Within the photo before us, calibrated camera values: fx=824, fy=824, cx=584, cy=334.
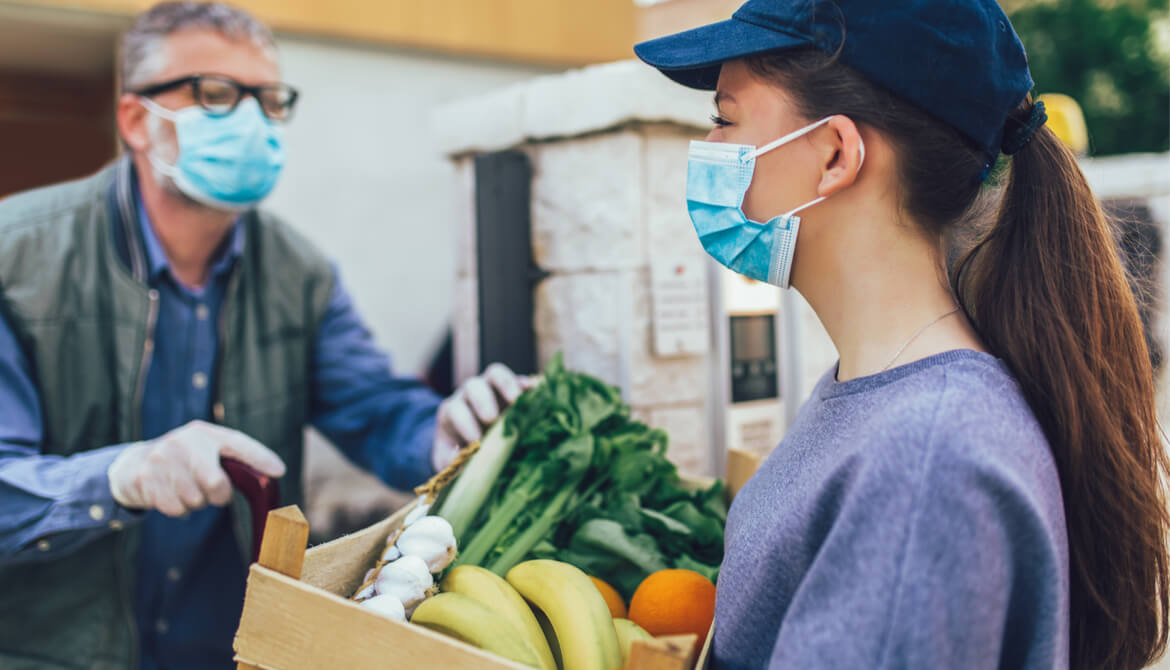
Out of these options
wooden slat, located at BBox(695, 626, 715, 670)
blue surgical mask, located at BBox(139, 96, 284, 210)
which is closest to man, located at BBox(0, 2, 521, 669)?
blue surgical mask, located at BBox(139, 96, 284, 210)

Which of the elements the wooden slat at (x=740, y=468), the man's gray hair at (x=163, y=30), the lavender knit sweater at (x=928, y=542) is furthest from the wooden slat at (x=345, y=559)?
the man's gray hair at (x=163, y=30)

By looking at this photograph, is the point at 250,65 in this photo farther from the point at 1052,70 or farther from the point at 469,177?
the point at 1052,70

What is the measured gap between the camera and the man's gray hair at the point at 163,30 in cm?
250

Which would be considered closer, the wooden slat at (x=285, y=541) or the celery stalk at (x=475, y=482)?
the wooden slat at (x=285, y=541)

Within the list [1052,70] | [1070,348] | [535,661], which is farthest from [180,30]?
[1052,70]

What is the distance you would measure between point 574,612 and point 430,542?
0.28 meters

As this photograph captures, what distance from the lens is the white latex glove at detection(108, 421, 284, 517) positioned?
1.71 meters

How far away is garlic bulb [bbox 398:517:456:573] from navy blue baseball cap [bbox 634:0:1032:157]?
3.11ft

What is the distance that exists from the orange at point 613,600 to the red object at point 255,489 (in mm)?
698

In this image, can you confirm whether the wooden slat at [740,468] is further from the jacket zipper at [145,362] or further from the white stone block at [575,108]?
the jacket zipper at [145,362]

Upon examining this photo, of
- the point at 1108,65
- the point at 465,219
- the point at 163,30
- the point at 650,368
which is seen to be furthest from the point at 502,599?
the point at 1108,65

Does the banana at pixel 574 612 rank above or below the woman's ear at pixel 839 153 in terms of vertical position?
below

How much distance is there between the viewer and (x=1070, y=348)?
3.82 feet

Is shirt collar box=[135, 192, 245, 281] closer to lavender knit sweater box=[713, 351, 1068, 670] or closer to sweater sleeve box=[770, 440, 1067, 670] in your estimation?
lavender knit sweater box=[713, 351, 1068, 670]
